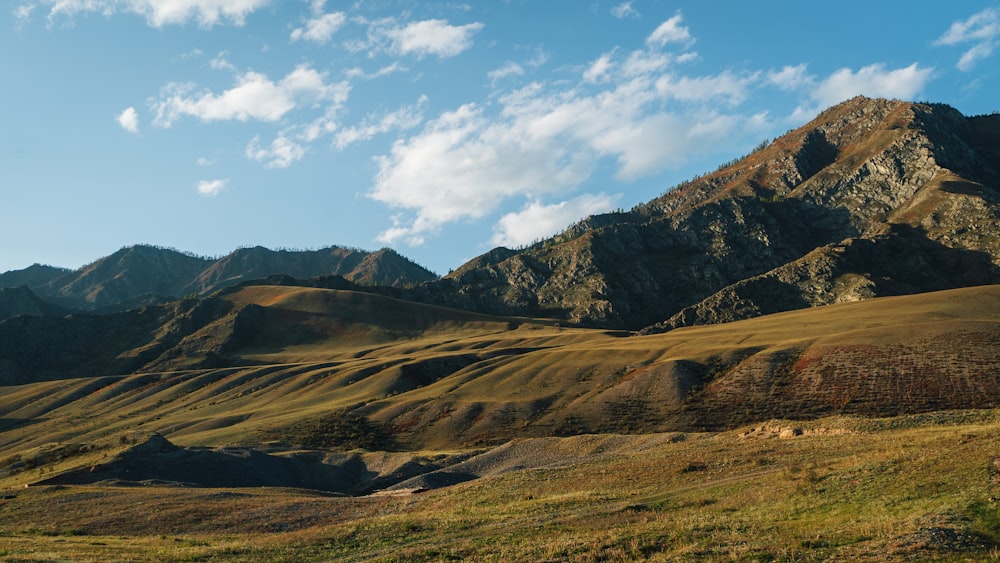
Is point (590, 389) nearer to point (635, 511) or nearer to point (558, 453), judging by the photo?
point (558, 453)

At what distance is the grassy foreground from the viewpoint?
22391 mm

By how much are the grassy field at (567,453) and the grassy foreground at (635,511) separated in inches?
7.6

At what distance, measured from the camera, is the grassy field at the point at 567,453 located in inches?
1029

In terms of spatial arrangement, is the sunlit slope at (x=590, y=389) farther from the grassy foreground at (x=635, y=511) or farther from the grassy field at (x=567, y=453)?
the grassy foreground at (x=635, y=511)

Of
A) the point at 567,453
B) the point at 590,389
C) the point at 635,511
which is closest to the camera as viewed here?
the point at 635,511

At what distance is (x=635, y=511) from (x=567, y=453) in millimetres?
30398

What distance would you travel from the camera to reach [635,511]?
3178 centimetres

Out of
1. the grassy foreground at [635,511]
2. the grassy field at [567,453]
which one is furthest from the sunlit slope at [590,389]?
the grassy foreground at [635,511]

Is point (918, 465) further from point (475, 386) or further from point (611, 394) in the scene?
point (475, 386)

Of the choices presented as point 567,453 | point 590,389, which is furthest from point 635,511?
point 590,389

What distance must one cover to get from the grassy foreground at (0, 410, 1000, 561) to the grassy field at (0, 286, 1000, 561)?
193 mm

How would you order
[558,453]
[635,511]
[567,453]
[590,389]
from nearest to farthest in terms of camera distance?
[635,511] → [567,453] → [558,453] → [590,389]

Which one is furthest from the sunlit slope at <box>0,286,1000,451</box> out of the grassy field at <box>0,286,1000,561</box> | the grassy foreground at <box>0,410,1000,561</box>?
the grassy foreground at <box>0,410,1000,561</box>

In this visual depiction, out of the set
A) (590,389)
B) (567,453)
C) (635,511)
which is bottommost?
(567,453)
